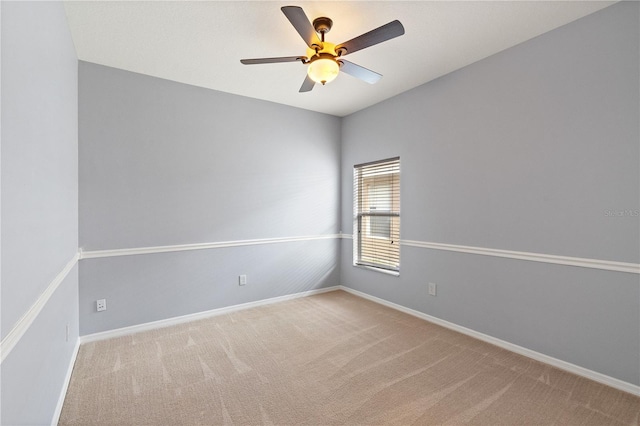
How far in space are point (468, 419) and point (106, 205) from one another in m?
3.53

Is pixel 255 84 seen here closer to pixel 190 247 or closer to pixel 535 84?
pixel 190 247

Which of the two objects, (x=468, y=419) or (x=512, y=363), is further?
(x=512, y=363)

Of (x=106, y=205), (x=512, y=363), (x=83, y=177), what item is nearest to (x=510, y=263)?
(x=512, y=363)

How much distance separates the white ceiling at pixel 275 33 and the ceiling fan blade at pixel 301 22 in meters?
0.26

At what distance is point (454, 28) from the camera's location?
7.64 ft

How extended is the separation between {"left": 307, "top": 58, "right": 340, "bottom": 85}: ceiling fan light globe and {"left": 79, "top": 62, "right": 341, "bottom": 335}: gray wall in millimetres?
1820

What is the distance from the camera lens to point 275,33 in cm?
238

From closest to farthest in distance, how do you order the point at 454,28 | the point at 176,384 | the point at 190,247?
1. the point at 176,384
2. the point at 454,28
3. the point at 190,247

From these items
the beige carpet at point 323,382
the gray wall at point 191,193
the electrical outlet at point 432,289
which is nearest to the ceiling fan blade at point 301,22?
the gray wall at point 191,193

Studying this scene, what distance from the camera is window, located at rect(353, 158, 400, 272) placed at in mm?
3861

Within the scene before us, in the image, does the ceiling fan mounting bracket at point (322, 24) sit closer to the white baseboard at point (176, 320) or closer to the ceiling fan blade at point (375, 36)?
the ceiling fan blade at point (375, 36)

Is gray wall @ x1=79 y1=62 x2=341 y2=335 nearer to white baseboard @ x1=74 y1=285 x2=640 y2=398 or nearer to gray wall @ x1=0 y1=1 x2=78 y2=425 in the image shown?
white baseboard @ x1=74 y1=285 x2=640 y2=398

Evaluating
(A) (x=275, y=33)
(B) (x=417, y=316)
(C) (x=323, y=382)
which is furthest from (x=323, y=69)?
(B) (x=417, y=316)

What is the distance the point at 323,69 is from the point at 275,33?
2.01 feet
